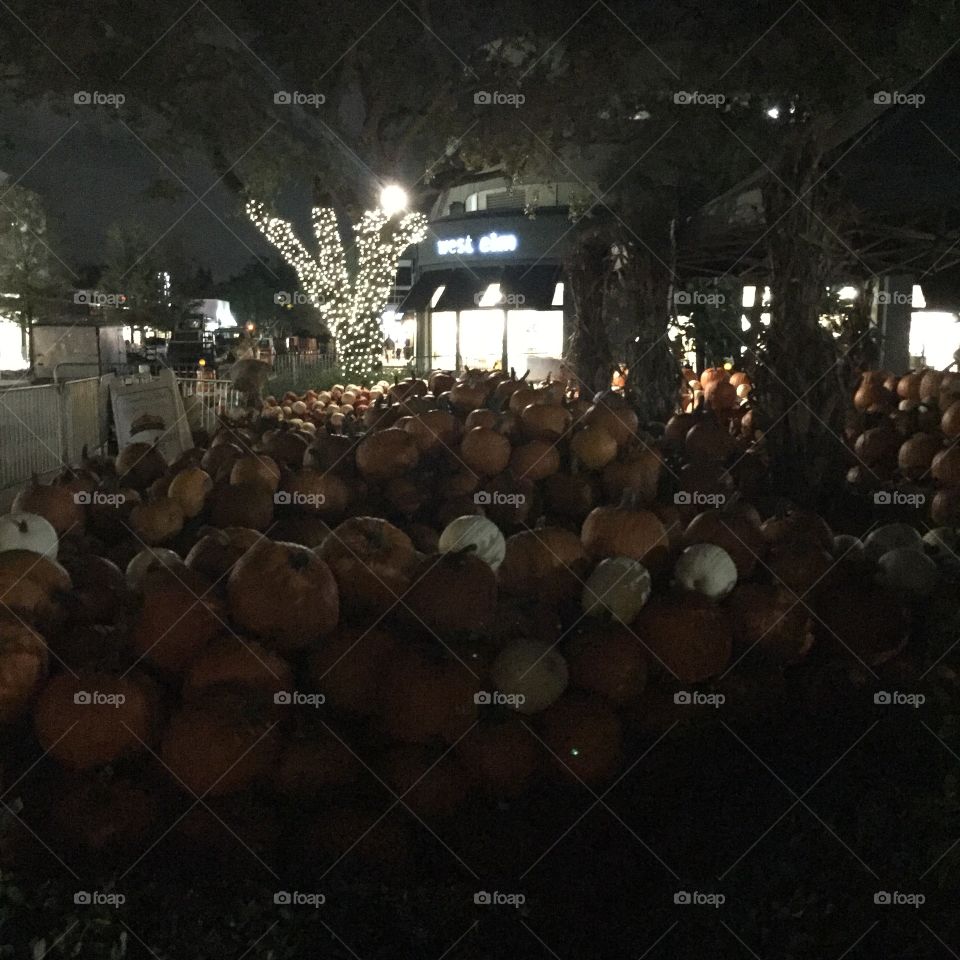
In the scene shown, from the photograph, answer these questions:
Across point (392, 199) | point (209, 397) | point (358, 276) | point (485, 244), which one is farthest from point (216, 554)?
point (485, 244)

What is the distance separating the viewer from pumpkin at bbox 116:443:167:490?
19.3 feet

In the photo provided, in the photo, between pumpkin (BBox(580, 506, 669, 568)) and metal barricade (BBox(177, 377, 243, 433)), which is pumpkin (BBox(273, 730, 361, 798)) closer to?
pumpkin (BBox(580, 506, 669, 568))

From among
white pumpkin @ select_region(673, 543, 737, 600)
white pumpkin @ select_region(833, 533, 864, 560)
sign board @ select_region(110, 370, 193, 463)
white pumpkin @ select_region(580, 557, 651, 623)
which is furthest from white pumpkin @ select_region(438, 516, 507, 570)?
sign board @ select_region(110, 370, 193, 463)

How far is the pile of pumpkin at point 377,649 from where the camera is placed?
9.82 feet

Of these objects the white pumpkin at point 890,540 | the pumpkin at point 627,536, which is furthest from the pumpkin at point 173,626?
the white pumpkin at point 890,540

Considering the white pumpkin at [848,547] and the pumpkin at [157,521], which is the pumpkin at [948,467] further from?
the pumpkin at [157,521]

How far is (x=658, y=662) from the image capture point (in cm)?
353

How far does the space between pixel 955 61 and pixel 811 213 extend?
146cm

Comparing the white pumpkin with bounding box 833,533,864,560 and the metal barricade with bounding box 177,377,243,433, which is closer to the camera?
the white pumpkin with bounding box 833,533,864,560

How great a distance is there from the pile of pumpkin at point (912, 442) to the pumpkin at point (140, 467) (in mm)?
3984

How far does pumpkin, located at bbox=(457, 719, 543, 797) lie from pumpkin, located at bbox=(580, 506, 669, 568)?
1237 millimetres

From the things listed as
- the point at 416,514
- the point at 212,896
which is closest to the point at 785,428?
the point at 416,514

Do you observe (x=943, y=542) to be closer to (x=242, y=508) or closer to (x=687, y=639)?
(x=687, y=639)

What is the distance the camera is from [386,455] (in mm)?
5785
